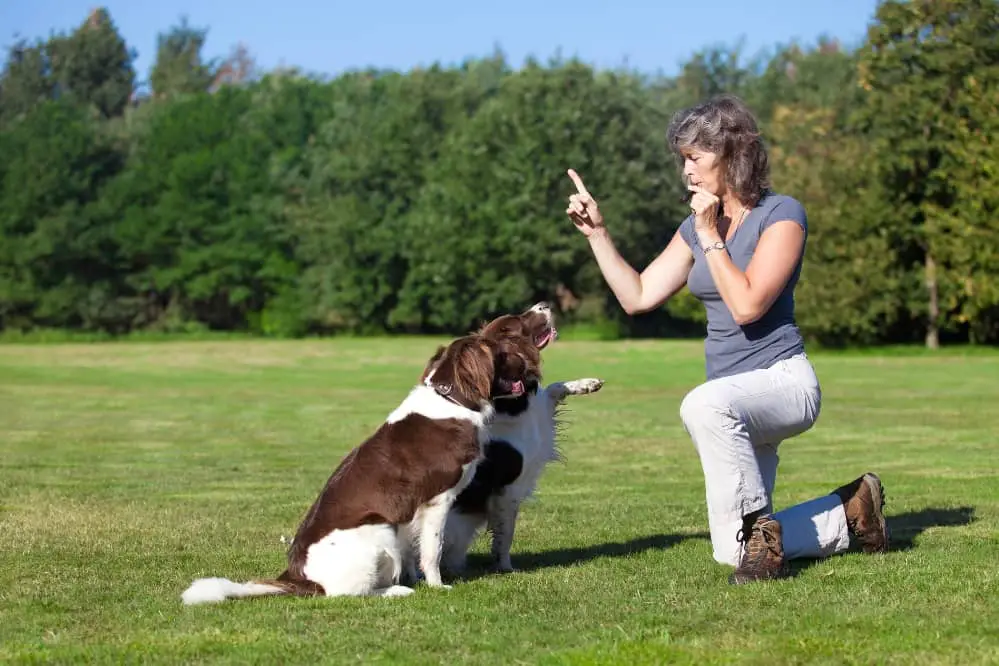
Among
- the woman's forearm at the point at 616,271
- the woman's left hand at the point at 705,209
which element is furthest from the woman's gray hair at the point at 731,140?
the woman's forearm at the point at 616,271

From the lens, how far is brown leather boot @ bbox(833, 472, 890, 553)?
752 cm

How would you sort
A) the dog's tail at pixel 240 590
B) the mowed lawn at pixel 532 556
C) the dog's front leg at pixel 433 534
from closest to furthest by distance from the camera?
the mowed lawn at pixel 532 556, the dog's tail at pixel 240 590, the dog's front leg at pixel 433 534

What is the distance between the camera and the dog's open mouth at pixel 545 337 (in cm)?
717

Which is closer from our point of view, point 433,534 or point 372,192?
point 433,534

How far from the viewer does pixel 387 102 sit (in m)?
67.1

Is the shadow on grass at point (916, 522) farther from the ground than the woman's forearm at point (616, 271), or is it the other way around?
the woman's forearm at point (616, 271)

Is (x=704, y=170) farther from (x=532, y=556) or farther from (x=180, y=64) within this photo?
(x=180, y=64)

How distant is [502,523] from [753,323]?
1.76 m

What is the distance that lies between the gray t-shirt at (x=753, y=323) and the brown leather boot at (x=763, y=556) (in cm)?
83

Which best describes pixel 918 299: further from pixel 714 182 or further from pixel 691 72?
pixel 714 182

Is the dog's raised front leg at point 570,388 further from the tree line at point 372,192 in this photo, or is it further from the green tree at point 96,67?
the green tree at point 96,67

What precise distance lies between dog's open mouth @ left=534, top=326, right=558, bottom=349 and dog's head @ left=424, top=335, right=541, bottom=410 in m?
0.04

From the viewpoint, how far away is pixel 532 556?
8.20 m

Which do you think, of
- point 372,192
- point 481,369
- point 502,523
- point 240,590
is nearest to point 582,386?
point 502,523
